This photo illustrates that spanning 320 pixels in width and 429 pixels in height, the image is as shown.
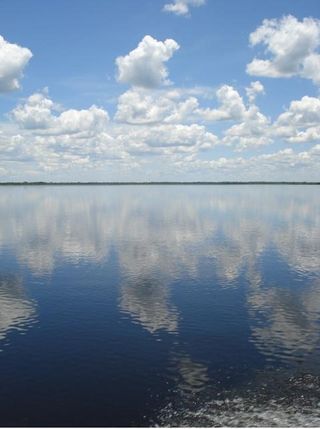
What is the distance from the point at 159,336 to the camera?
47219 millimetres

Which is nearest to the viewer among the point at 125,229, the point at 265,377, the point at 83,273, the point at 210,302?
the point at 265,377

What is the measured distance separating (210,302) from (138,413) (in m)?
28.3

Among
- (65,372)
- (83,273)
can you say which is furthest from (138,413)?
(83,273)

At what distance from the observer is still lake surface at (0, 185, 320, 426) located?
33.1m

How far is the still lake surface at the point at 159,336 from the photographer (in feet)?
109

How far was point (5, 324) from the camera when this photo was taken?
50.8m

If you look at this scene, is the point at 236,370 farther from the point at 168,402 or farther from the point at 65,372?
the point at 65,372

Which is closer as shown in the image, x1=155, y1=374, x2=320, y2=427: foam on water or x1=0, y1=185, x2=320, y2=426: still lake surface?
x1=155, y1=374, x2=320, y2=427: foam on water

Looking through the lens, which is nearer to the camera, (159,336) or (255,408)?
(255,408)

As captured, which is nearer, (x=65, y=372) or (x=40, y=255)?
(x=65, y=372)

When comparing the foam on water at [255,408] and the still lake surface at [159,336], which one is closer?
the foam on water at [255,408]

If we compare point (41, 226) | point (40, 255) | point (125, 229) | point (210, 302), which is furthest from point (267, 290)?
point (41, 226)

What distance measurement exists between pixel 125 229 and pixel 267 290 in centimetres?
7177

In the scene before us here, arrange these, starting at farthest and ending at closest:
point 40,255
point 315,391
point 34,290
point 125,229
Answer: point 125,229 → point 40,255 → point 34,290 → point 315,391
